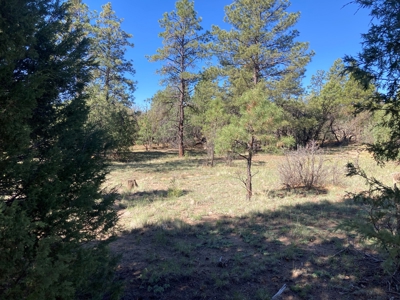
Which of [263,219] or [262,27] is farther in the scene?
[262,27]

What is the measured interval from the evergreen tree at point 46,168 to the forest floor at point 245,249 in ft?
3.97

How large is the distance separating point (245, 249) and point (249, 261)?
16.9 inches

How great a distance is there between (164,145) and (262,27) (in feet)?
57.6

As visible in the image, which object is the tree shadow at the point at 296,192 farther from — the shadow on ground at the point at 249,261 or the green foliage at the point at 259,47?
the green foliage at the point at 259,47

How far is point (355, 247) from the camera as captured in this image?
420cm

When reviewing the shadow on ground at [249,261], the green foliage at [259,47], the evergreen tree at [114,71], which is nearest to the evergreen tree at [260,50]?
the green foliage at [259,47]

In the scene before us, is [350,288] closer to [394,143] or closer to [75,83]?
[394,143]

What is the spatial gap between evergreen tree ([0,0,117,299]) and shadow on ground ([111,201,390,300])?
111 centimetres

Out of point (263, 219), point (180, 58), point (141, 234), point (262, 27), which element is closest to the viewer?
point (141, 234)

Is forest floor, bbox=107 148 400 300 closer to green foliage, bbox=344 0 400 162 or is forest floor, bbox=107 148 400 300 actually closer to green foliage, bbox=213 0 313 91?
green foliage, bbox=344 0 400 162

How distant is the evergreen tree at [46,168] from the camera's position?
61.6 inches

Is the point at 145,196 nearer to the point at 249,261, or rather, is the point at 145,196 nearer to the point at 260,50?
the point at 249,261

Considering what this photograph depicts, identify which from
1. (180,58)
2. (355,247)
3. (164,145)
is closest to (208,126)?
(180,58)

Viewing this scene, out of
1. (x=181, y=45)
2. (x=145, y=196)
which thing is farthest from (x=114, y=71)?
(x=145, y=196)
